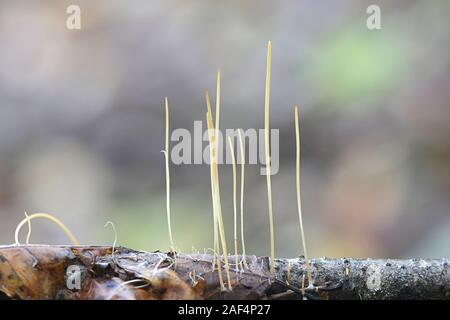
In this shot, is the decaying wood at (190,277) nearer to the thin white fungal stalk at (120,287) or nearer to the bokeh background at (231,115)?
the thin white fungal stalk at (120,287)

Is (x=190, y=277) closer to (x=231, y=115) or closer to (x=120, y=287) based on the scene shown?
(x=120, y=287)

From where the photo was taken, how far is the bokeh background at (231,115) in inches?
83.0

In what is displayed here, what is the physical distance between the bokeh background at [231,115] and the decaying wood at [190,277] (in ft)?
4.53

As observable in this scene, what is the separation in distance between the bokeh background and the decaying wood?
1.38 metres

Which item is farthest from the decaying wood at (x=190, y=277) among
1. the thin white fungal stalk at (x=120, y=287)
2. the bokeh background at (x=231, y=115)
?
the bokeh background at (x=231, y=115)

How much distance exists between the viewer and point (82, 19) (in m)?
2.53

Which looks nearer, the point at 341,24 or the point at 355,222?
the point at 355,222

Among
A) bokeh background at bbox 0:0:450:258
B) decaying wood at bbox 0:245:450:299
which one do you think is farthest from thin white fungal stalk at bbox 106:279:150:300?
bokeh background at bbox 0:0:450:258

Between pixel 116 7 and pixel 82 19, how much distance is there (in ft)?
0.50

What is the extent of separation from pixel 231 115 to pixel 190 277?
5.72 feet

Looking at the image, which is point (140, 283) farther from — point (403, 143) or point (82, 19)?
point (82, 19)

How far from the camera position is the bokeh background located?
6.92 ft

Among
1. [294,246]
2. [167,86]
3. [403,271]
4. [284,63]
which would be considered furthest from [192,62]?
[403,271]

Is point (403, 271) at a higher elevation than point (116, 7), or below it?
below
